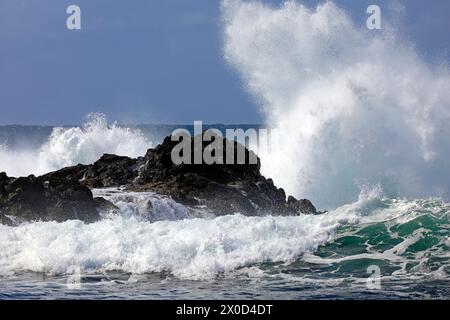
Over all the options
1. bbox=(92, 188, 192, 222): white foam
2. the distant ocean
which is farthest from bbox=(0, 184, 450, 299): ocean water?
bbox=(92, 188, 192, 222): white foam

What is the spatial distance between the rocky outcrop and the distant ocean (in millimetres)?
1518

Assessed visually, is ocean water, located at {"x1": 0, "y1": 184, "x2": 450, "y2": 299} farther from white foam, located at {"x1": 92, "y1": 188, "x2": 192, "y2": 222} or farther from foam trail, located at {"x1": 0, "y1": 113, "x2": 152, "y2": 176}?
foam trail, located at {"x1": 0, "y1": 113, "x2": 152, "y2": 176}

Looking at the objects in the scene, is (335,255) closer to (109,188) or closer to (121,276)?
(121,276)

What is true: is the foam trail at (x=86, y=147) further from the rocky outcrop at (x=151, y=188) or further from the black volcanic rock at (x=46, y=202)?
the black volcanic rock at (x=46, y=202)

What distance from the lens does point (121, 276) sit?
14602mm

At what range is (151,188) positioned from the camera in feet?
78.0

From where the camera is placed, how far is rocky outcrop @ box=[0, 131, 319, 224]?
2083 centimetres

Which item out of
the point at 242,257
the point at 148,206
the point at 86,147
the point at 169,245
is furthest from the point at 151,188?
the point at 86,147

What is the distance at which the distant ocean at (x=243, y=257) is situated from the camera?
13.0 m

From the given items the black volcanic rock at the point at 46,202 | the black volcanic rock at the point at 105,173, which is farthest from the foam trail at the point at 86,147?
the black volcanic rock at the point at 46,202

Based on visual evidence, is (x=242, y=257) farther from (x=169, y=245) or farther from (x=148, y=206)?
(x=148, y=206)

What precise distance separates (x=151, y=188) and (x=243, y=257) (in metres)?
9.00

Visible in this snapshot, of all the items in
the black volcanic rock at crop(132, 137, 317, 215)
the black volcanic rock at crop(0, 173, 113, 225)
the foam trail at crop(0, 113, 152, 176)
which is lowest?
the black volcanic rock at crop(0, 173, 113, 225)
